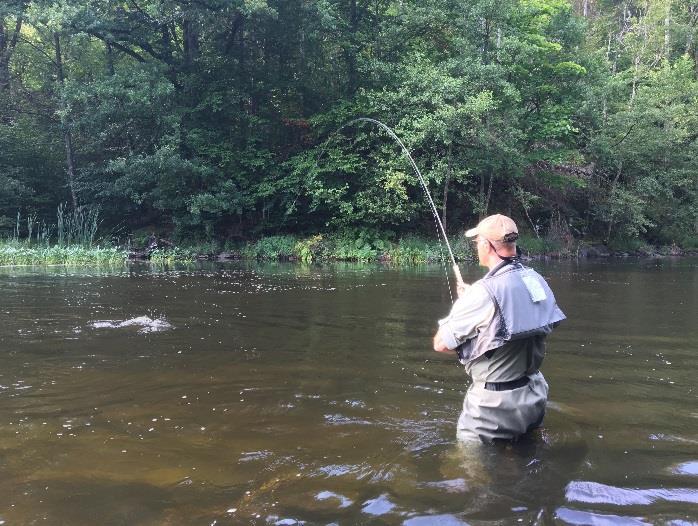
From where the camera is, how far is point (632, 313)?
9461mm

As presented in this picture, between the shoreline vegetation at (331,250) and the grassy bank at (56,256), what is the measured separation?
3.0 inches

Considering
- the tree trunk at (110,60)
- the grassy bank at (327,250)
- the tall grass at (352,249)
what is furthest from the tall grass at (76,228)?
the tree trunk at (110,60)

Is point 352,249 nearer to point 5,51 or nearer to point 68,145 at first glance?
point 68,145

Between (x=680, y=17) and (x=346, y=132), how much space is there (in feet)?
76.6

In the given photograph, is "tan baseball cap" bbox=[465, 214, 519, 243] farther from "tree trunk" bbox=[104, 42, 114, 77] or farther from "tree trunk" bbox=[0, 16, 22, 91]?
"tree trunk" bbox=[0, 16, 22, 91]

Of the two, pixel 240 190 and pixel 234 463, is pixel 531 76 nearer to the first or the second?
pixel 240 190

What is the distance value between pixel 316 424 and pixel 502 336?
159 centimetres

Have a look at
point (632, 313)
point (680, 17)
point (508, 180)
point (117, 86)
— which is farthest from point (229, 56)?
point (680, 17)

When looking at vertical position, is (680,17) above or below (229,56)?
above

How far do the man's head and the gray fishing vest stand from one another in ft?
0.28

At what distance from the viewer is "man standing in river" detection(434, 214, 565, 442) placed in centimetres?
350

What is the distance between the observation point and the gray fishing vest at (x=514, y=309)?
11.4ft

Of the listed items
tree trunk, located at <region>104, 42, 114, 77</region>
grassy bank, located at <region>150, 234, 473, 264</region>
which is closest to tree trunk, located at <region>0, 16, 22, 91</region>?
tree trunk, located at <region>104, 42, 114, 77</region>

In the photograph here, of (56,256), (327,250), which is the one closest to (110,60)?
(56,256)
